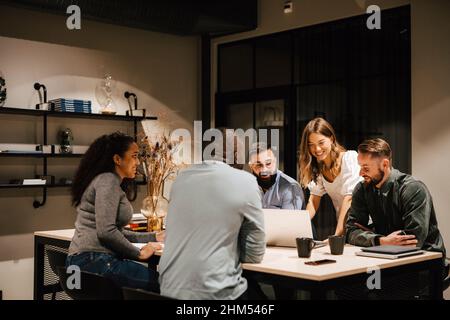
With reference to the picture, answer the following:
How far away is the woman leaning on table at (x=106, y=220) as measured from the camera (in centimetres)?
306

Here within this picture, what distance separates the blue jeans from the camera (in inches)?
121

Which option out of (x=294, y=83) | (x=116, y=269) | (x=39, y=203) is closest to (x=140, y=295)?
(x=116, y=269)

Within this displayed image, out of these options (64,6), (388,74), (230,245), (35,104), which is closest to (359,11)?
(388,74)

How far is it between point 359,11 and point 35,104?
2.96 meters

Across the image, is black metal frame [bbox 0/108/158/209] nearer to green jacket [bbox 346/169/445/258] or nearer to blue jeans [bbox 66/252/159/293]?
blue jeans [bbox 66/252/159/293]

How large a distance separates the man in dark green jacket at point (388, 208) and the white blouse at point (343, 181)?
52 centimetres

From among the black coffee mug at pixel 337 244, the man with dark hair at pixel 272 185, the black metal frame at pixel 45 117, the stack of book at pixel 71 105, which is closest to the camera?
the black coffee mug at pixel 337 244

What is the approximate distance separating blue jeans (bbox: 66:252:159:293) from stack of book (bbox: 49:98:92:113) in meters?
2.46

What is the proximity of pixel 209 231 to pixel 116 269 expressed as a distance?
0.79m

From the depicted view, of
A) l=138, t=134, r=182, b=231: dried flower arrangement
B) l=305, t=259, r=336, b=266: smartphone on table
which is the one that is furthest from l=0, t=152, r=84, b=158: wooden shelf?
l=305, t=259, r=336, b=266: smartphone on table

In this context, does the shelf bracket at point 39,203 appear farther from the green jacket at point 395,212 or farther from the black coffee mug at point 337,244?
the black coffee mug at point 337,244

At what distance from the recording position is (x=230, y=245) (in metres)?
2.56

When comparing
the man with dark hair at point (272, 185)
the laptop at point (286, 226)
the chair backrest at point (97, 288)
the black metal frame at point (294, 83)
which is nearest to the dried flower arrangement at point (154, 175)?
the man with dark hair at point (272, 185)

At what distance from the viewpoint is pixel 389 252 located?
2852mm
